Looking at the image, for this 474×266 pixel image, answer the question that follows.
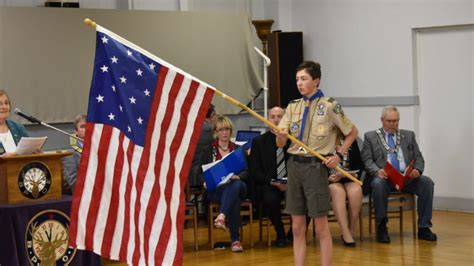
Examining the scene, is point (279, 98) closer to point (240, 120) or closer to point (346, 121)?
point (240, 120)

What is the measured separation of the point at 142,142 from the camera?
4.62 metres

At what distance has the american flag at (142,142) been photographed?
4578 mm

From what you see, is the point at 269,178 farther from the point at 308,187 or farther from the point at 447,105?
the point at 447,105

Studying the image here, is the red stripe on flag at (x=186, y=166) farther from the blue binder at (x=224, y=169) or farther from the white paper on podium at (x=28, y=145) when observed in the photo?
the blue binder at (x=224, y=169)

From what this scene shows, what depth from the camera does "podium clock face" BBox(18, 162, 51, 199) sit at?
586 centimetres

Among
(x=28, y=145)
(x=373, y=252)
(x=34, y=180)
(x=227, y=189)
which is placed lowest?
(x=373, y=252)

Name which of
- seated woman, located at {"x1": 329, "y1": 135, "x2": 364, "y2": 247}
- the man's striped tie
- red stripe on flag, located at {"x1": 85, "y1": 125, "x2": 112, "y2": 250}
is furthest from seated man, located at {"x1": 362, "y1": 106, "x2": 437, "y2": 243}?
red stripe on flag, located at {"x1": 85, "y1": 125, "x2": 112, "y2": 250}

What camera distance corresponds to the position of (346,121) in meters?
5.86

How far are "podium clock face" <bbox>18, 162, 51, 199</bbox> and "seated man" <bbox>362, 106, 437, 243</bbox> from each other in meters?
3.37

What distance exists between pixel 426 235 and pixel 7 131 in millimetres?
3921

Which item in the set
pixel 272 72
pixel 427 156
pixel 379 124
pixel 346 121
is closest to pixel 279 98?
pixel 272 72

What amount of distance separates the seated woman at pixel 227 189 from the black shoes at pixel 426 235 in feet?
5.38

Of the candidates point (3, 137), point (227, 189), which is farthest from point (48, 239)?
point (227, 189)

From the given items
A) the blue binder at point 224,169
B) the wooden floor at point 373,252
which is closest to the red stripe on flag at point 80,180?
the wooden floor at point 373,252
